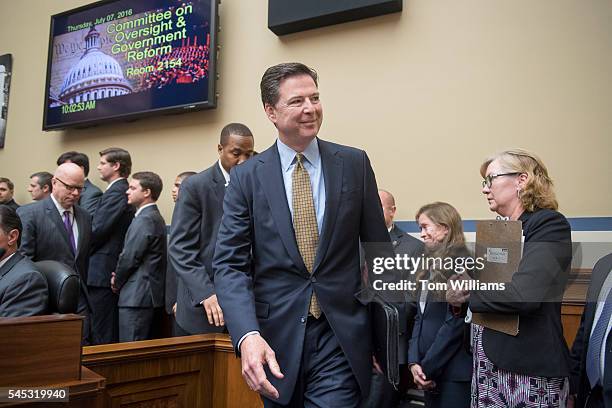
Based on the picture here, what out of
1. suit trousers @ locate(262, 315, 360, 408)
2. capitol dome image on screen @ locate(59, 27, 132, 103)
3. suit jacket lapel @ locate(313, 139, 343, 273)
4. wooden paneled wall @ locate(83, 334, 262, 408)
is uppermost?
capitol dome image on screen @ locate(59, 27, 132, 103)

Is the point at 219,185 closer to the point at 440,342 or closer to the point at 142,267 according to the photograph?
the point at 440,342

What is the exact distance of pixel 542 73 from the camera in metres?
3.13

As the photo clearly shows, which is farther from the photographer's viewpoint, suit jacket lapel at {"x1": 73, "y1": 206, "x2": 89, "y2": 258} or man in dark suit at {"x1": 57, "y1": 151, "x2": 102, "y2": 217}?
man in dark suit at {"x1": 57, "y1": 151, "x2": 102, "y2": 217}

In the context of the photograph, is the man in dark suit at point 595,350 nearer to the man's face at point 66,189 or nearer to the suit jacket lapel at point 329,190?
the suit jacket lapel at point 329,190

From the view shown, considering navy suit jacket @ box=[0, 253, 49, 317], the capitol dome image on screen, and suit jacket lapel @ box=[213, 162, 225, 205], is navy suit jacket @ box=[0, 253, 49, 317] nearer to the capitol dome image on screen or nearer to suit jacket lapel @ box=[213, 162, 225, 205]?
suit jacket lapel @ box=[213, 162, 225, 205]

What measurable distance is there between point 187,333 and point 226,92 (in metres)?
2.34

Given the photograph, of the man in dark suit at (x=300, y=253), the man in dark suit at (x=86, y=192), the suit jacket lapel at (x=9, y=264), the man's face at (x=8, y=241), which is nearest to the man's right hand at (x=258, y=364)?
the man in dark suit at (x=300, y=253)

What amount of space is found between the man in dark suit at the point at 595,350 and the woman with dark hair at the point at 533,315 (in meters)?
0.07

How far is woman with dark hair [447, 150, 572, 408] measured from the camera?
166cm

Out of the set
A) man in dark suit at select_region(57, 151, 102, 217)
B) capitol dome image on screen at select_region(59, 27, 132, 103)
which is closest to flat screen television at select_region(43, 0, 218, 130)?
capitol dome image on screen at select_region(59, 27, 132, 103)

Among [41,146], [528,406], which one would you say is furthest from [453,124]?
[41,146]

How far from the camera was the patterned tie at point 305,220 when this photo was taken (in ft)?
4.70

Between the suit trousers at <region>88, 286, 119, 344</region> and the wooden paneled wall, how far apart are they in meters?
1.73

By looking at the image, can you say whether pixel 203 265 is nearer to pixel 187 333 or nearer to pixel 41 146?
pixel 187 333
